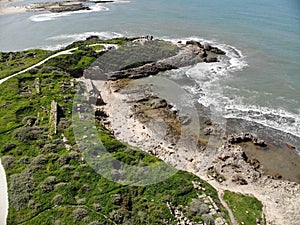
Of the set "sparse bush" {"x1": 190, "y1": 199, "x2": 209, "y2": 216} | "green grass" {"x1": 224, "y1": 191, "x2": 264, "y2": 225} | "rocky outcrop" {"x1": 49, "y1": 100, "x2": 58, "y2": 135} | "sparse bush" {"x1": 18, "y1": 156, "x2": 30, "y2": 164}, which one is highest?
"rocky outcrop" {"x1": 49, "y1": 100, "x2": 58, "y2": 135}

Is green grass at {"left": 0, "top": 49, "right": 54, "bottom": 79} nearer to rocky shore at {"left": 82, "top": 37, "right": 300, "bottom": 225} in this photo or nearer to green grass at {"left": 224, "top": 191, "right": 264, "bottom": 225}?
rocky shore at {"left": 82, "top": 37, "right": 300, "bottom": 225}

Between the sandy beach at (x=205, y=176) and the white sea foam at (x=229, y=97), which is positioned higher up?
the white sea foam at (x=229, y=97)

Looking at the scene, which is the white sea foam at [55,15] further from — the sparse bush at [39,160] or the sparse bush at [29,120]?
the sparse bush at [39,160]

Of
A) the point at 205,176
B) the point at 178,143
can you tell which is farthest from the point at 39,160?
the point at 205,176

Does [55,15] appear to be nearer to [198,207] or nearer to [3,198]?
[3,198]

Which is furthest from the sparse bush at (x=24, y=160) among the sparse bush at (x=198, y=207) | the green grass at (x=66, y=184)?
the sparse bush at (x=198, y=207)

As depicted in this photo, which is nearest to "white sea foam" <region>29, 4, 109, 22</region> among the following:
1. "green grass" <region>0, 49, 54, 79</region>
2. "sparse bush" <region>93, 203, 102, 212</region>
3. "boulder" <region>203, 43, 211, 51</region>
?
"green grass" <region>0, 49, 54, 79</region>
